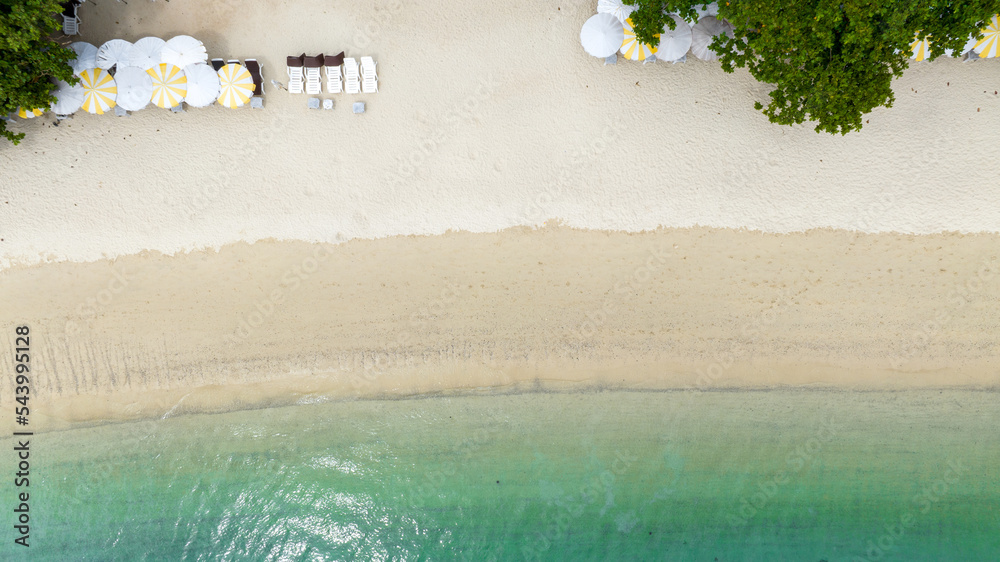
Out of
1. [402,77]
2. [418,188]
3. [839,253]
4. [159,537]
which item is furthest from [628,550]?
[402,77]

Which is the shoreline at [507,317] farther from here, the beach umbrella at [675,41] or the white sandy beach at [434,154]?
the beach umbrella at [675,41]

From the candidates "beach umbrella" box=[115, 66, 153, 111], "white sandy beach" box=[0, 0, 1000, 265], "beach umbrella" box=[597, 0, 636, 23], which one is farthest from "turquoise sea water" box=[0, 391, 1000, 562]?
"beach umbrella" box=[597, 0, 636, 23]

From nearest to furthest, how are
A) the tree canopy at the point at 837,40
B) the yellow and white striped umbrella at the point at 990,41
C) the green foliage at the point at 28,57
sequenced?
the tree canopy at the point at 837,40 → the green foliage at the point at 28,57 → the yellow and white striped umbrella at the point at 990,41

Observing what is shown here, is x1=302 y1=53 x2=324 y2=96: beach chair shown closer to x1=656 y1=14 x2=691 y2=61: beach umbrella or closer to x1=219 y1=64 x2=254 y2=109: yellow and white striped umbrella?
x1=219 y1=64 x2=254 y2=109: yellow and white striped umbrella

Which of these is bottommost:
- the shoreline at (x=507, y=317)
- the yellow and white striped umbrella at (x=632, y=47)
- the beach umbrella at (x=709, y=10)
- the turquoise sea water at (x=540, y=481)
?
the turquoise sea water at (x=540, y=481)

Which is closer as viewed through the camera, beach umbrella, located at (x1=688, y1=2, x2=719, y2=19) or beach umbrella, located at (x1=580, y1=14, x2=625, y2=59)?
beach umbrella, located at (x1=688, y1=2, x2=719, y2=19)

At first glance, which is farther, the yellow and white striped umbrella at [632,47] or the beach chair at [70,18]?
the beach chair at [70,18]

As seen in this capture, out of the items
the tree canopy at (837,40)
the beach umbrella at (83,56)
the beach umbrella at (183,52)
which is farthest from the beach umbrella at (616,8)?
the beach umbrella at (83,56)
